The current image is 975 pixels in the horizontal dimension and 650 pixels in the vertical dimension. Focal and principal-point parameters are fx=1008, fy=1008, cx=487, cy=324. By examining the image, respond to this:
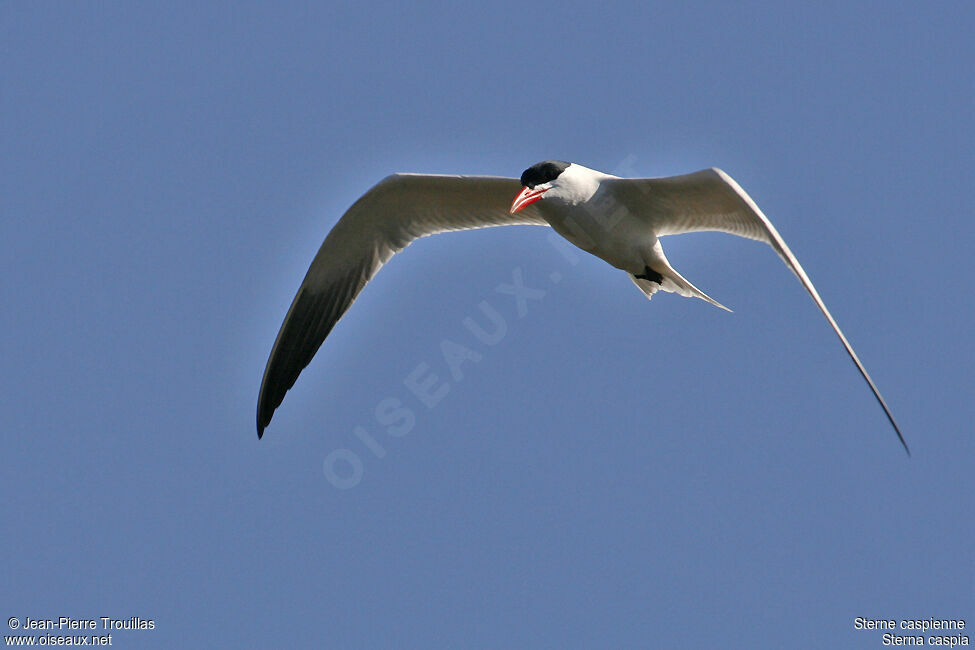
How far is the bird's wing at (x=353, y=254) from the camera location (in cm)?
866

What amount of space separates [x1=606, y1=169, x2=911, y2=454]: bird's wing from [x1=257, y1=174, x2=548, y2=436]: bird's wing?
1104 mm

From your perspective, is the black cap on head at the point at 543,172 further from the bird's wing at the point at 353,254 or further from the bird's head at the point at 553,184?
the bird's wing at the point at 353,254

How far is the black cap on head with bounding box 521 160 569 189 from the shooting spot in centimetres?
740

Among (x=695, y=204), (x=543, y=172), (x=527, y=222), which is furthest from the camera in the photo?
(x=527, y=222)

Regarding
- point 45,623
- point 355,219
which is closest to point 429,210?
point 355,219

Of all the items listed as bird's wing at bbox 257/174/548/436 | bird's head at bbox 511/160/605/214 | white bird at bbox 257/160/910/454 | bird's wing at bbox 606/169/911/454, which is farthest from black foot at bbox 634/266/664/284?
bird's wing at bbox 257/174/548/436

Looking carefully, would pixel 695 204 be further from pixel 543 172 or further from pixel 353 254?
pixel 353 254

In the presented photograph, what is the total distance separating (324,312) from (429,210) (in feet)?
4.25

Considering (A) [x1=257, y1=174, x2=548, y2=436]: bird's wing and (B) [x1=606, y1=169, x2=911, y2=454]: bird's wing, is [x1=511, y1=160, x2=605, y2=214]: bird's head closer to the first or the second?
(B) [x1=606, y1=169, x2=911, y2=454]: bird's wing

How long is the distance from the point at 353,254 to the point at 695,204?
2.99 metres

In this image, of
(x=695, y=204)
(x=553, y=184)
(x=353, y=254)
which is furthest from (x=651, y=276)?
(x=353, y=254)

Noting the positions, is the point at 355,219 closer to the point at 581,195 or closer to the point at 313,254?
the point at 313,254

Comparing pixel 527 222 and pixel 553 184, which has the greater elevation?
pixel 527 222

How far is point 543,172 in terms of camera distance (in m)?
7.40
